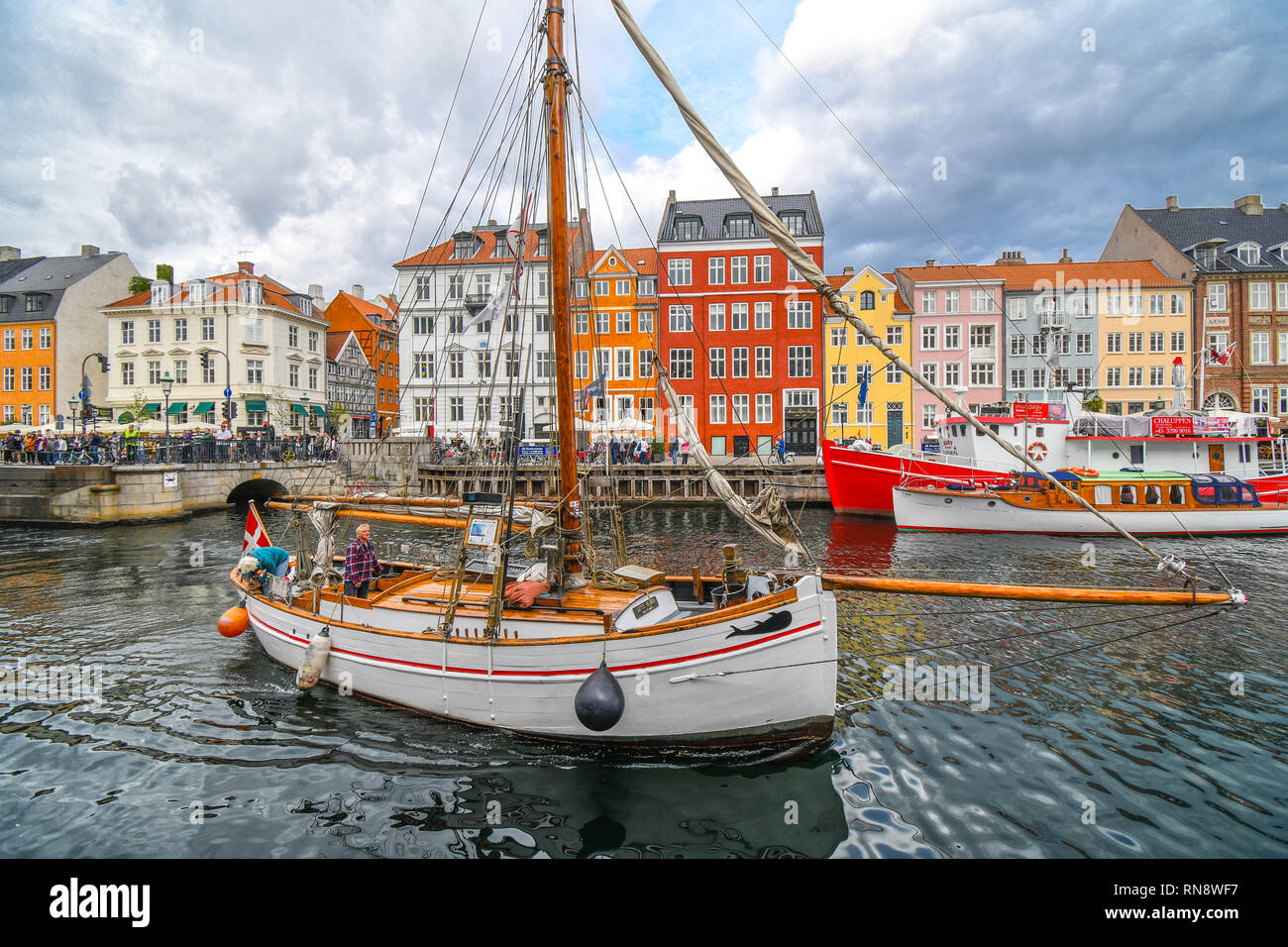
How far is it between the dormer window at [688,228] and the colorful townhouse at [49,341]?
4692 cm

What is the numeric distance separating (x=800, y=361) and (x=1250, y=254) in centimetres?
3412

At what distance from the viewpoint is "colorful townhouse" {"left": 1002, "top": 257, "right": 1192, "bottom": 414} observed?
4750 centimetres

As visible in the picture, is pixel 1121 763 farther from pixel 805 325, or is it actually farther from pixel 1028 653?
pixel 805 325

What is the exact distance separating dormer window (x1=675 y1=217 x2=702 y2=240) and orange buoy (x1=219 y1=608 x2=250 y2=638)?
41719 millimetres

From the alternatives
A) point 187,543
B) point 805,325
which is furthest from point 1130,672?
point 805,325

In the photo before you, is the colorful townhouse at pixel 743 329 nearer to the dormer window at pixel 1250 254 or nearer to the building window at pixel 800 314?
the building window at pixel 800 314

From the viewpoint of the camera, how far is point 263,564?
13.1 metres

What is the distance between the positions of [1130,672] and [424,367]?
48.9 metres

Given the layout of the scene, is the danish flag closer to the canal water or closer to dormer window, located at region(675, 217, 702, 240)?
the canal water
